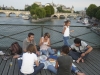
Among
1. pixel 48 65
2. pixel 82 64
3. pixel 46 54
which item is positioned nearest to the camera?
pixel 48 65

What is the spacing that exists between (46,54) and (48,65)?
3.76 feet

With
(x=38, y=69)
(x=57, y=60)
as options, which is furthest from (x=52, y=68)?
(x=57, y=60)

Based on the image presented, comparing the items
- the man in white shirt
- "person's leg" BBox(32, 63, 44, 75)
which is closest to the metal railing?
the man in white shirt

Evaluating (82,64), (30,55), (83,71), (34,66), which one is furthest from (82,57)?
(30,55)

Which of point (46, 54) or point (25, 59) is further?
point (46, 54)

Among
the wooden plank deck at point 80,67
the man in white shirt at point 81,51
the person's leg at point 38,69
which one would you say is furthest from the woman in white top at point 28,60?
the man in white shirt at point 81,51

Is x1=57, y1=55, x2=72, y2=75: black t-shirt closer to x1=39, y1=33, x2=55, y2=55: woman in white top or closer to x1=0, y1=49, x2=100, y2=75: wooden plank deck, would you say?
x1=0, y1=49, x2=100, y2=75: wooden plank deck

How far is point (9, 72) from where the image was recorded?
17.0 feet

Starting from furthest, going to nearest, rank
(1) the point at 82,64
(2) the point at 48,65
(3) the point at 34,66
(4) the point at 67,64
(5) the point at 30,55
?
(1) the point at 82,64
(2) the point at 48,65
(3) the point at 34,66
(5) the point at 30,55
(4) the point at 67,64

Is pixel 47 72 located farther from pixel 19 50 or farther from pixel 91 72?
pixel 19 50

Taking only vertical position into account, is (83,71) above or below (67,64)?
below

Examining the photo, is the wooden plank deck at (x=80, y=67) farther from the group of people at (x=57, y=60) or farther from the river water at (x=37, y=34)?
the river water at (x=37, y=34)

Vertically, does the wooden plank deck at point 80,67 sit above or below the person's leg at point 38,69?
below

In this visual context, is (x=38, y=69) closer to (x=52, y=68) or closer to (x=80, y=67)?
(x=52, y=68)
